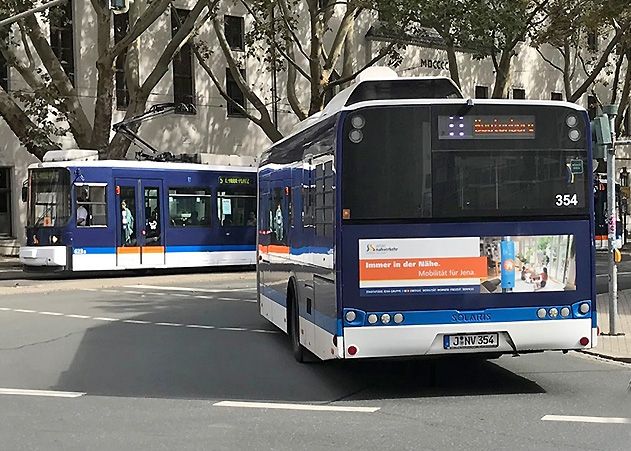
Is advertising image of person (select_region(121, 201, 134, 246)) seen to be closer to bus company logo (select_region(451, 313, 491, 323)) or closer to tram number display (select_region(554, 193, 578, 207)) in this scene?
bus company logo (select_region(451, 313, 491, 323))

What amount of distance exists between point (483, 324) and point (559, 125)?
2.03 meters

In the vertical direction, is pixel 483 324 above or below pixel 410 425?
above

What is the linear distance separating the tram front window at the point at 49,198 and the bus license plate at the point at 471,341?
1734 centimetres

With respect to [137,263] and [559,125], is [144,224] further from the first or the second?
[559,125]

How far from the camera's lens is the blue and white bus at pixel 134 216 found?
24234 millimetres

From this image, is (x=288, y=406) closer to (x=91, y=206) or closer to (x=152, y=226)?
(x=91, y=206)

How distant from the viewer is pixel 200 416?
8.12 meters

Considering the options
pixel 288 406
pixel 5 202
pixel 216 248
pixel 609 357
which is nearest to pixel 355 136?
pixel 288 406

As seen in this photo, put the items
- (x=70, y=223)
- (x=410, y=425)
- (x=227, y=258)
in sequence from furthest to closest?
1. (x=227, y=258)
2. (x=70, y=223)
3. (x=410, y=425)

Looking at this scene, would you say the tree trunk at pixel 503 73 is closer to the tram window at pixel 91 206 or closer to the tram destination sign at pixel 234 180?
the tram destination sign at pixel 234 180

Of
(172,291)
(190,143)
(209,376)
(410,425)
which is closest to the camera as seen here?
(410,425)

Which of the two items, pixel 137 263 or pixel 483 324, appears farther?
pixel 137 263

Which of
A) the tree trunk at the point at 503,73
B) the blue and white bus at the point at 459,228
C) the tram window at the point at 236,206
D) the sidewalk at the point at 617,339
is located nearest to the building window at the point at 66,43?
the tram window at the point at 236,206

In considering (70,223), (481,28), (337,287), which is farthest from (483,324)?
(481,28)
